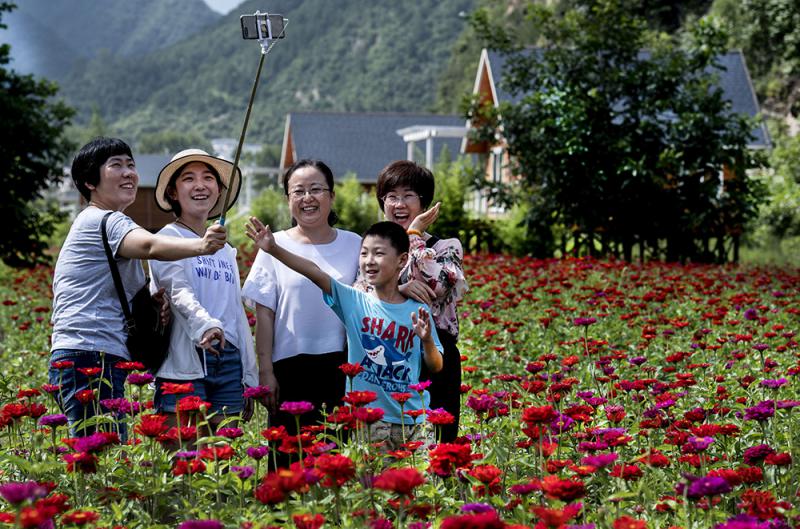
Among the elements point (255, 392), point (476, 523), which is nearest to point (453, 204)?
point (255, 392)

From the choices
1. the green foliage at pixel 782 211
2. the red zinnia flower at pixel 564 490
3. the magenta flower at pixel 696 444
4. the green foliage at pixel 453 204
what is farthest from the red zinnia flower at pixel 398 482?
the green foliage at pixel 782 211

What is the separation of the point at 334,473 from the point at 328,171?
2.00 metres

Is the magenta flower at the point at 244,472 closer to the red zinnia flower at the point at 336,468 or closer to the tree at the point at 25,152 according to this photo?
the red zinnia flower at the point at 336,468

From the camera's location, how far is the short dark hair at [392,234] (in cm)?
369

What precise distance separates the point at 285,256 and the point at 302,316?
1.47 feet

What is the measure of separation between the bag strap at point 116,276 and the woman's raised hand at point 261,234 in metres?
0.57

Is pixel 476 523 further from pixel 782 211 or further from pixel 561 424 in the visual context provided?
pixel 782 211

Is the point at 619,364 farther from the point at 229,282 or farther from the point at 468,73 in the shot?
the point at 468,73

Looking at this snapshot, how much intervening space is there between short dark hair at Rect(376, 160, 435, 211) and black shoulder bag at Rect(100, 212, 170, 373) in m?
1.09

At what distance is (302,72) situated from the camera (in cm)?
17662

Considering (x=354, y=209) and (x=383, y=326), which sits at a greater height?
(x=354, y=209)

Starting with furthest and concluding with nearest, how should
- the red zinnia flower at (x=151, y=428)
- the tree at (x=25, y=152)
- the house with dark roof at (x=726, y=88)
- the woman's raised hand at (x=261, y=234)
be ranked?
the house with dark roof at (x=726, y=88), the tree at (x=25, y=152), the woman's raised hand at (x=261, y=234), the red zinnia flower at (x=151, y=428)

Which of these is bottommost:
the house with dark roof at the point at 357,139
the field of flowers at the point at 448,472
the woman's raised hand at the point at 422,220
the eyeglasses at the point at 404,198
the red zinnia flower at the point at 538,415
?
the field of flowers at the point at 448,472

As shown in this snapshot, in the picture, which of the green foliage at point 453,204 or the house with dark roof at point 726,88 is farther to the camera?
the house with dark roof at point 726,88
